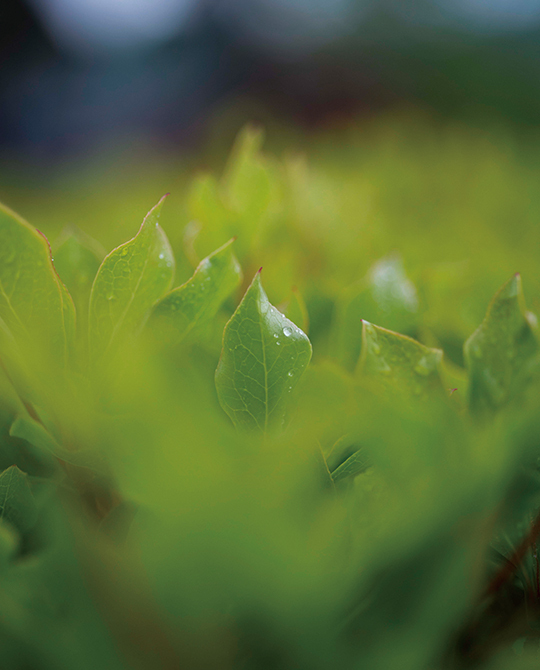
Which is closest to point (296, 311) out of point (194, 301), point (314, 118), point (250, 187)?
point (194, 301)

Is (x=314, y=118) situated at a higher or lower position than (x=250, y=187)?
lower

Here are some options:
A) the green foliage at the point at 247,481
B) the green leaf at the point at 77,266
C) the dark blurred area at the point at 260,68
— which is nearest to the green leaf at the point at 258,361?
the green foliage at the point at 247,481

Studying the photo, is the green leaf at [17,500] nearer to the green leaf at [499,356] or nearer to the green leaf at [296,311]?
the green leaf at [296,311]

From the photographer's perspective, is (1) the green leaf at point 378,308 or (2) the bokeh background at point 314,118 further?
(2) the bokeh background at point 314,118

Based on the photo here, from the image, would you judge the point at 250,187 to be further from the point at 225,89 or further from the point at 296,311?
the point at 225,89

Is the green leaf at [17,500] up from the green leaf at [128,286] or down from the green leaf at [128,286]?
down

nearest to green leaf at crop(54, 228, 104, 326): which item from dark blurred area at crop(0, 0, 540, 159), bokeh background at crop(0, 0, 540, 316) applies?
bokeh background at crop(0, 0, 540, 316)

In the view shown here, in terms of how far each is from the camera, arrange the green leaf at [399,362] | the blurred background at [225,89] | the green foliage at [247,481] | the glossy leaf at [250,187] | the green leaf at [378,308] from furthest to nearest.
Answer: the blurred background at [225,89], the glossy leaf at [250,187], the green leaf at [378,308], the green leaf at [399,362], the green foliage at [247,481]
